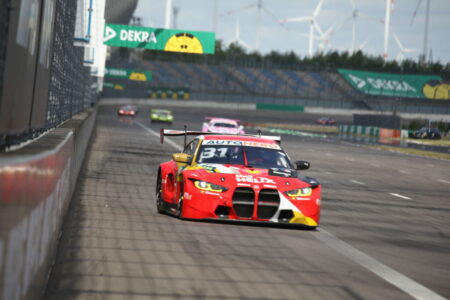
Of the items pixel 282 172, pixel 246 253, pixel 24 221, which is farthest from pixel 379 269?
pixel 24 221

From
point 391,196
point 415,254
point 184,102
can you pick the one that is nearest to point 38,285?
point 415,254

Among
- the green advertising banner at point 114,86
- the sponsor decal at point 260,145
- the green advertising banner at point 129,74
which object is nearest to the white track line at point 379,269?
the sponsor decal at point 260,145

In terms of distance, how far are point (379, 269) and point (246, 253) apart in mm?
1436

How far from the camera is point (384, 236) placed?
494 inches

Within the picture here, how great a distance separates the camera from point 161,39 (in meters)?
71.6

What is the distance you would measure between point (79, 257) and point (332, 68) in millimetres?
132437

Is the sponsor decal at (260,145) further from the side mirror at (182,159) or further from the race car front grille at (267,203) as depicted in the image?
the race car front grille at (267,203)

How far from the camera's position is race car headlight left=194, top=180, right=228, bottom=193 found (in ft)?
39.4

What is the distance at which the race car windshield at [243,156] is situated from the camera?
13.2m

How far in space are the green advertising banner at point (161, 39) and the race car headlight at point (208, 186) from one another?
5686 centimetres

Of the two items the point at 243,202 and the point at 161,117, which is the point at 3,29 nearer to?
the point at 243,202

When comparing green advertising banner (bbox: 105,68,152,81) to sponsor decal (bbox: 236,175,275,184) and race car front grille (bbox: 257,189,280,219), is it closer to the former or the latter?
sponsor decal (bbox: 236,175,275,184)

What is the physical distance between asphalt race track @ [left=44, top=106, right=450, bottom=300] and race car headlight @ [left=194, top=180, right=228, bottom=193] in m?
0.51

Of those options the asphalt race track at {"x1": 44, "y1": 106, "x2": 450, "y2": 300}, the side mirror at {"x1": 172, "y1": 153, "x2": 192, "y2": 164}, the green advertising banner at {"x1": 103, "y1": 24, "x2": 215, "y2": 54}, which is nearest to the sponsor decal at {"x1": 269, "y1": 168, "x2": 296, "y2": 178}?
the asphalt race track at {"x1": 44, "y1": 106, "x2": 450, "y2": 300}
